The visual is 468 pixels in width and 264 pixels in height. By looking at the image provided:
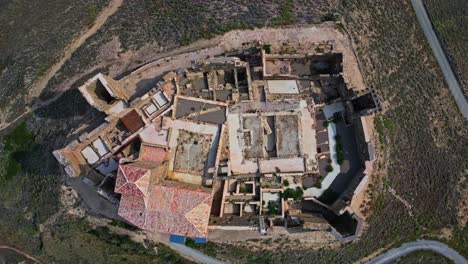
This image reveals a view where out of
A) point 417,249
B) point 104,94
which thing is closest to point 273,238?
point 417,249

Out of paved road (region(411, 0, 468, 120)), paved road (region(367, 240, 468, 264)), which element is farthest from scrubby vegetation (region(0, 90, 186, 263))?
paved road (region(411, 0, 468, 120))

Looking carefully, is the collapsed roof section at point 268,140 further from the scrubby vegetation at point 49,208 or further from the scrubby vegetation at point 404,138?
the scrubby vegetation at point 49,208

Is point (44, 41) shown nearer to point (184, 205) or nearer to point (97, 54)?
point (97, 54)

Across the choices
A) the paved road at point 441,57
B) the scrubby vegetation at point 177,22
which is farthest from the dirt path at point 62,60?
the paved road at point 441,57

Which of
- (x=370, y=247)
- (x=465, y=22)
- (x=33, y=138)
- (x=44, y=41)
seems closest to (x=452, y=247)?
(x=370, y=247)

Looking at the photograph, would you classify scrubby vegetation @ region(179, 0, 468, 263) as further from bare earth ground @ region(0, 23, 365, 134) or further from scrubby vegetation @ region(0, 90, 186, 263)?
scrubby vegetation @ region(0, 90, 186, 263)
